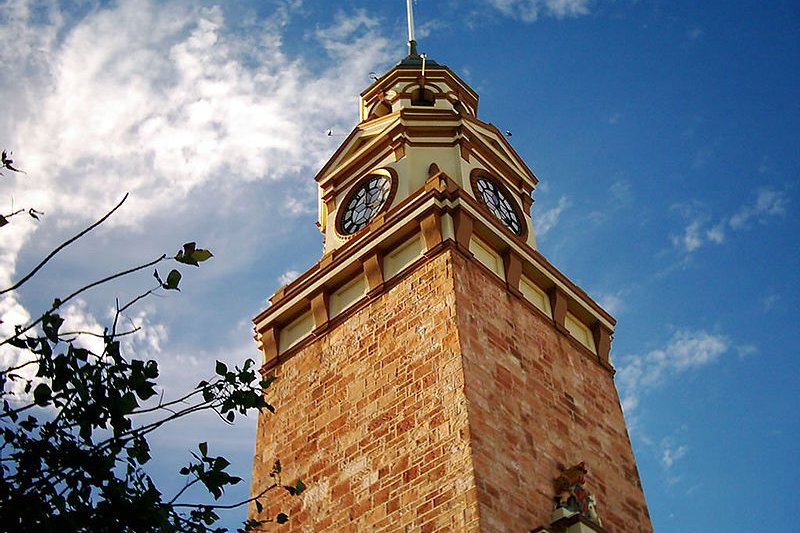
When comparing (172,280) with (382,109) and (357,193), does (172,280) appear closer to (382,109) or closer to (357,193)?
(357,193)

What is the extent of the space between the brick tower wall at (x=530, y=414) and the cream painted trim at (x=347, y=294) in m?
2.41

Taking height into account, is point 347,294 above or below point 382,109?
below

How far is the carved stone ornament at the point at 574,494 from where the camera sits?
15.0m

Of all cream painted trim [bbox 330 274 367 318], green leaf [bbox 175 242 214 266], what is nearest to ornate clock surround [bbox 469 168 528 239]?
cream painted trim [bbox 330 274 367 318]

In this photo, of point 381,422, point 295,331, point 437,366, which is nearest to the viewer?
point 437,366

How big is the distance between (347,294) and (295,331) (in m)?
1.49

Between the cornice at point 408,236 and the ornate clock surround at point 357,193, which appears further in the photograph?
the ornate clock surround at point 357,193

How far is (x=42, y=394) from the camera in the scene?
7367 mm

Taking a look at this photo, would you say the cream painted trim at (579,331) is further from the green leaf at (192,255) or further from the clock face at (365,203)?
the green leaf at (192,255)

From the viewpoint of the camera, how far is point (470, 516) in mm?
13461

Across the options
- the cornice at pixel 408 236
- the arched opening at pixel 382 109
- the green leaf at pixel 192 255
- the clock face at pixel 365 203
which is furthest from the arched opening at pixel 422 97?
the green leaf at pixel 192 255

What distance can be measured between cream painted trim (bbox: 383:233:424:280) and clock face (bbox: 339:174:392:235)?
6.95 ft

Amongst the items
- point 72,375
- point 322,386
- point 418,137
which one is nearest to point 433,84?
point 418,137

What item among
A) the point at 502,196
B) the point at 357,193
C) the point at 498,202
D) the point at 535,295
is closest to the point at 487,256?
the point at 535,295
